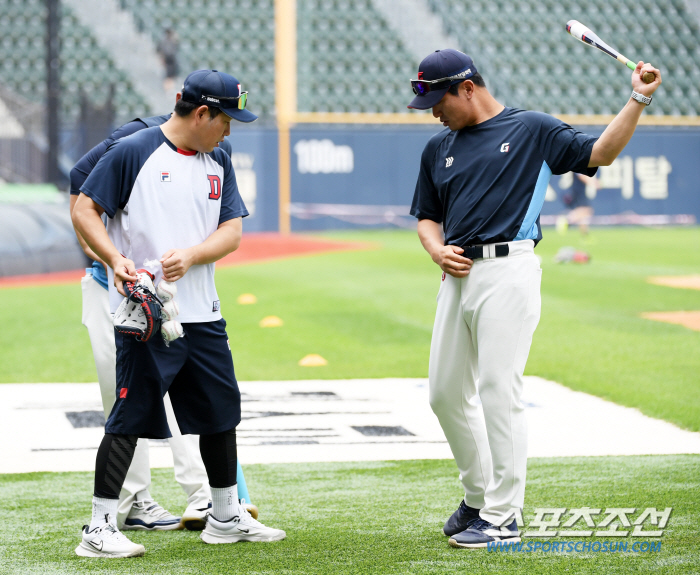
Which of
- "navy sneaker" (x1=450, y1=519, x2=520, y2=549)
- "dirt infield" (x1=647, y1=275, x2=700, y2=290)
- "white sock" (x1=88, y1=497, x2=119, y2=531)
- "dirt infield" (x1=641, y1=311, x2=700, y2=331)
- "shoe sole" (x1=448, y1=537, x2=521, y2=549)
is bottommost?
"dirt infield" (x1=647, y1=275, x2=700, y2=290)

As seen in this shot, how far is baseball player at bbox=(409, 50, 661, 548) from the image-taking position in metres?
3.83

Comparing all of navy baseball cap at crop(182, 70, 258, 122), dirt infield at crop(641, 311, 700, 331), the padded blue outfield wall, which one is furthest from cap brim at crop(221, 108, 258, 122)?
the padded blue outfield wall

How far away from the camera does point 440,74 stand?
3871 mm

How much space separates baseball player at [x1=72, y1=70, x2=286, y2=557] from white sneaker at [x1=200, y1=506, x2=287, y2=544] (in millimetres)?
241

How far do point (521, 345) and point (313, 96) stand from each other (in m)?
29.0

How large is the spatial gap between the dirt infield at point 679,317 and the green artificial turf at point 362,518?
5824 millimetres

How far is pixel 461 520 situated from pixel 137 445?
1.42m

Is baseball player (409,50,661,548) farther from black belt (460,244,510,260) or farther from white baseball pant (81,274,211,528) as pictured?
white baseball pant (81,274,211,528)

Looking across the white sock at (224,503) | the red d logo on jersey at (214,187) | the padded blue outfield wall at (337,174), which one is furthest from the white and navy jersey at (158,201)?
the padded blue outfield wall at (337,174)

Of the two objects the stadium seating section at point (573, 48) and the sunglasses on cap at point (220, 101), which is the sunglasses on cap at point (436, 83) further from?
the stadium seating section at point (573, 48)

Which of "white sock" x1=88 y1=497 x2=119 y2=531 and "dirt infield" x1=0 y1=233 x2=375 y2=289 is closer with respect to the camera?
"white sock" x1=88 y1=497 x2=119 y2=531

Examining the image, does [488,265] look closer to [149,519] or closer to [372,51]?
[149,519]

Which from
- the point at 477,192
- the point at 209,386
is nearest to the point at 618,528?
the point at 477,192

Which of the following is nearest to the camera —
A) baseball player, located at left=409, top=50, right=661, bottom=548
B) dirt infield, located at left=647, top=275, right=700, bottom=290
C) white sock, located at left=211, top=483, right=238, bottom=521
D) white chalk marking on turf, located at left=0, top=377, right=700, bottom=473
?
baseball player, located at left=409, top=50, right=661, bottom=548
